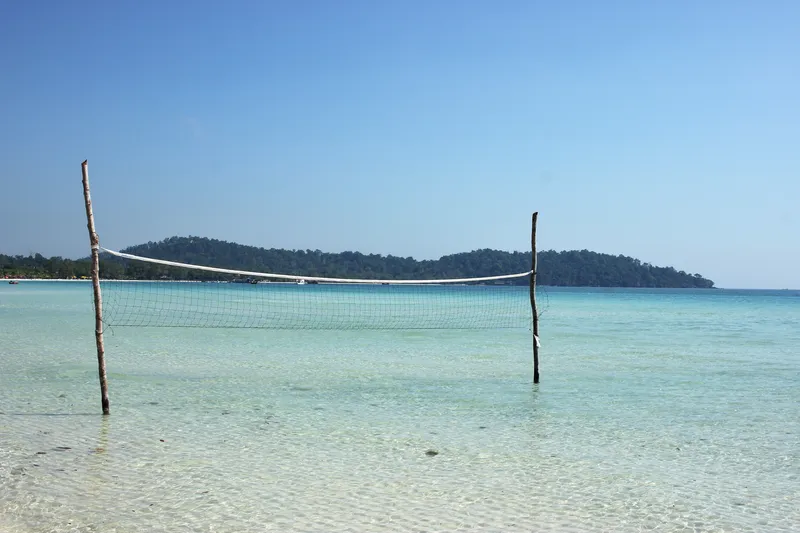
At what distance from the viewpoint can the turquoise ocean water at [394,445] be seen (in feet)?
19.8

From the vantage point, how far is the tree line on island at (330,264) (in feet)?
359

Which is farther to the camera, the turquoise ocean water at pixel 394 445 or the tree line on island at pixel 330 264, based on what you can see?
the tree line on island at pixel 330 264

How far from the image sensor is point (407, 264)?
131 m

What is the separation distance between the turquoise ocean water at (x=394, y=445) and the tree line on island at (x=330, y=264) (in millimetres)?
82338

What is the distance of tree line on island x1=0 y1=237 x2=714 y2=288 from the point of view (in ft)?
359

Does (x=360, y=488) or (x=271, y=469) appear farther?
(x=271, y=469)

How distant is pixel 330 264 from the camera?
123m

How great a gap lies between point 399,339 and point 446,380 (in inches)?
380

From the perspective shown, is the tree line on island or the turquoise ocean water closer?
the turquoise ocean water

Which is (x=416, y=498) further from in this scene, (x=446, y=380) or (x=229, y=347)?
(x=229, y=347)

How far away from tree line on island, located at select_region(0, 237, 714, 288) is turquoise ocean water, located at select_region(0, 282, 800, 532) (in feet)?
270

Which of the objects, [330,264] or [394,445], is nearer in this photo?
[394,445]

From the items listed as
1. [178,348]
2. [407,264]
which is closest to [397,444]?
[178,348]

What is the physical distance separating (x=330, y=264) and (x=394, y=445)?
115037mm
